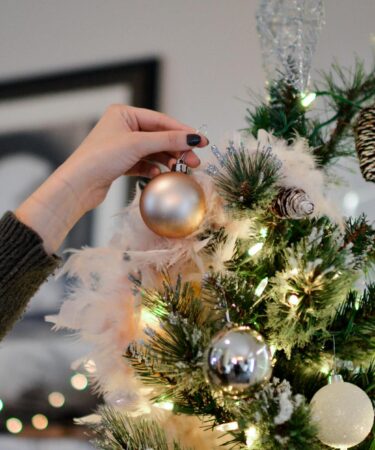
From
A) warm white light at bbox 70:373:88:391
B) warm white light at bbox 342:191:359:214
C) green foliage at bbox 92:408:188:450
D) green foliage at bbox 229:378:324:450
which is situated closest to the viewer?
green foliage at bbox 229:378:324:450

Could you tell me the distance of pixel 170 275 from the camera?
1.86 feet

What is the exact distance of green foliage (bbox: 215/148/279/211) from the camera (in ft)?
1.59

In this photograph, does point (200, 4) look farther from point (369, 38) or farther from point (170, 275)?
point (170, 275)

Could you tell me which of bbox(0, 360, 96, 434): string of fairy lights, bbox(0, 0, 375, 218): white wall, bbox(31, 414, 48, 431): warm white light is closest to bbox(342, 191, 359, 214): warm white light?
bbox(0, 0, 375, 218): white wall

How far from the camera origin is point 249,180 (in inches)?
19.1

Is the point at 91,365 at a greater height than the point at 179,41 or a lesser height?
lesser

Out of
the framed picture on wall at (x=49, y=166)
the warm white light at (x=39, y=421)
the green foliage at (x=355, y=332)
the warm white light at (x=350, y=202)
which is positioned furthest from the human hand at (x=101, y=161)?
the warm white light at (x=39, y=421)

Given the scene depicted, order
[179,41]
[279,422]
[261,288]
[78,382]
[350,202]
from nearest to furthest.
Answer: [279,422] < [261,288] < [350,202] < [78,382] < [179,41]

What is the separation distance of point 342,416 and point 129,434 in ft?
0.67

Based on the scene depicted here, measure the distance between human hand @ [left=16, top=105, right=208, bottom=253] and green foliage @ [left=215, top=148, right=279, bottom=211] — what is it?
0.10 m

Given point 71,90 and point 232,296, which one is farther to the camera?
point 71,90

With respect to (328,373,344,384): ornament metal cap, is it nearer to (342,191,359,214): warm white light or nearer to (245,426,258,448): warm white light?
(245,426,258,448): warm white light

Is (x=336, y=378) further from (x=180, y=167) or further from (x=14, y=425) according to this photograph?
(x=14, y=425)

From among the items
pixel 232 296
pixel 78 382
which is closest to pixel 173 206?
pixel 232 296
